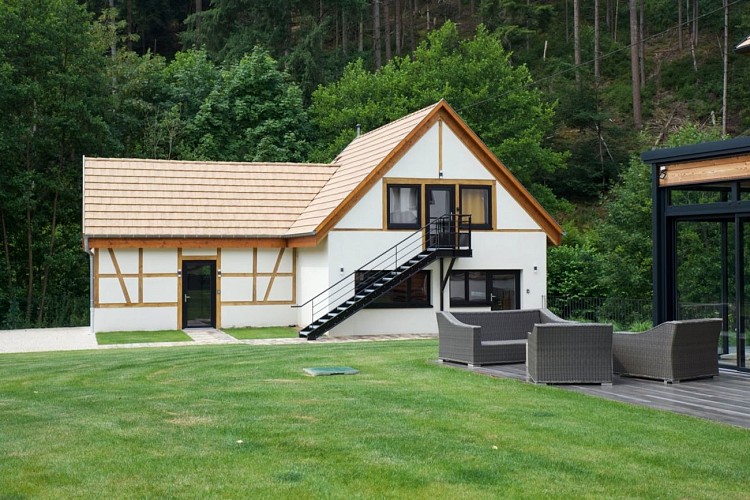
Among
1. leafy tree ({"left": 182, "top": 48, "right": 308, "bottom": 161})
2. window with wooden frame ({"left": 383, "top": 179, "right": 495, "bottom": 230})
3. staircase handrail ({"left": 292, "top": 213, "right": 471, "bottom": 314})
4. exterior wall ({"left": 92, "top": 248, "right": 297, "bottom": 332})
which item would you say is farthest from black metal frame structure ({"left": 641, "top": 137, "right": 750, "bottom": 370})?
leafy tree ({"left": 182, "top": 48, "right": 308, "bottom": 161})

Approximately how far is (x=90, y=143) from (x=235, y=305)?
930cm

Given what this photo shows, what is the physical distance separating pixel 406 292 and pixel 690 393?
13281mm

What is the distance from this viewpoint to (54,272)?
2939cm

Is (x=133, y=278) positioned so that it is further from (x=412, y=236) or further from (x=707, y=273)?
(x=707, y=273)

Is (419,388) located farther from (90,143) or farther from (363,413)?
(90,143)

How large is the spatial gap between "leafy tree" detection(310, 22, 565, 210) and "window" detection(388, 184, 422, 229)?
35.4 ft

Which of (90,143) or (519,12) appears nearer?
(90,143)

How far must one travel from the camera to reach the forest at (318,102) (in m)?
28.1

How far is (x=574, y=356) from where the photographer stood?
37.1ft

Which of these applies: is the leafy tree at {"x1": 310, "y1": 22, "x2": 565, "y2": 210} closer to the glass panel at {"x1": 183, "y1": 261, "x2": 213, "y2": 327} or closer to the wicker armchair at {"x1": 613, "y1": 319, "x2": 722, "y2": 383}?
the glass panel at {"x1": 183, "y1": 261, "x2": 213, "y2": 327}

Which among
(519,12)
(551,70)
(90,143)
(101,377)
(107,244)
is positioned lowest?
(101,377)

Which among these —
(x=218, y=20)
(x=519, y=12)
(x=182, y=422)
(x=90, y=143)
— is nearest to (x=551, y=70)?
(x=519, y=12)

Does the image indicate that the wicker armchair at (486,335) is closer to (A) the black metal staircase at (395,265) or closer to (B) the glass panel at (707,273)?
(B) the glass panel at (707,273)

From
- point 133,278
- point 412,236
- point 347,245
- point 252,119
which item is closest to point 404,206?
point 412,236
